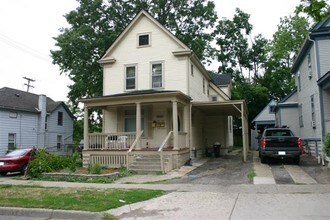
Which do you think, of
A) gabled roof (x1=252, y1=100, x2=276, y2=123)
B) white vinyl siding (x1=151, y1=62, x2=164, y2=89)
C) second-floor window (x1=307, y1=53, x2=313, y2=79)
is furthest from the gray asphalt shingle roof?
second-floor window (x1=307, y1=53, x2=313, y2=79)

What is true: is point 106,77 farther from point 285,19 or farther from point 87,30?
point 285,19

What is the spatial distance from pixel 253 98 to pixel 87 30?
939 inches

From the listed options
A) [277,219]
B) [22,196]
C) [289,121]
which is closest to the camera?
[277,219]

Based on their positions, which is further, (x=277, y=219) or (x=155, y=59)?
(x=155, y=59)

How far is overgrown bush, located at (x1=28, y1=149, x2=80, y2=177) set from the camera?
15.7 metres

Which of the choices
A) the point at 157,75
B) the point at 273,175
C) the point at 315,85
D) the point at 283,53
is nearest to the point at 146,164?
the point at 273,175

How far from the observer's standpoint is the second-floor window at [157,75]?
68.3ft

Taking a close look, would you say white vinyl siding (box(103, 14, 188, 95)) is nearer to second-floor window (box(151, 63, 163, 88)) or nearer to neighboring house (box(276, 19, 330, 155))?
second-floor window (box(151, 63, 163, 88))

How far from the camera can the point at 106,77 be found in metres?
22.0

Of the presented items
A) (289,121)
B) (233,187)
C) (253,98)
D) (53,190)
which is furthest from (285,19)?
(53,190)

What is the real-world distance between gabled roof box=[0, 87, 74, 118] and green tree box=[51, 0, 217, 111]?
4.43m

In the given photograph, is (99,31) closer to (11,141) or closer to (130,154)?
(11,141)

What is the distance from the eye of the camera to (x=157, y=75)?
20.9 meters

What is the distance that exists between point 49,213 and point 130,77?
14.2 metres
